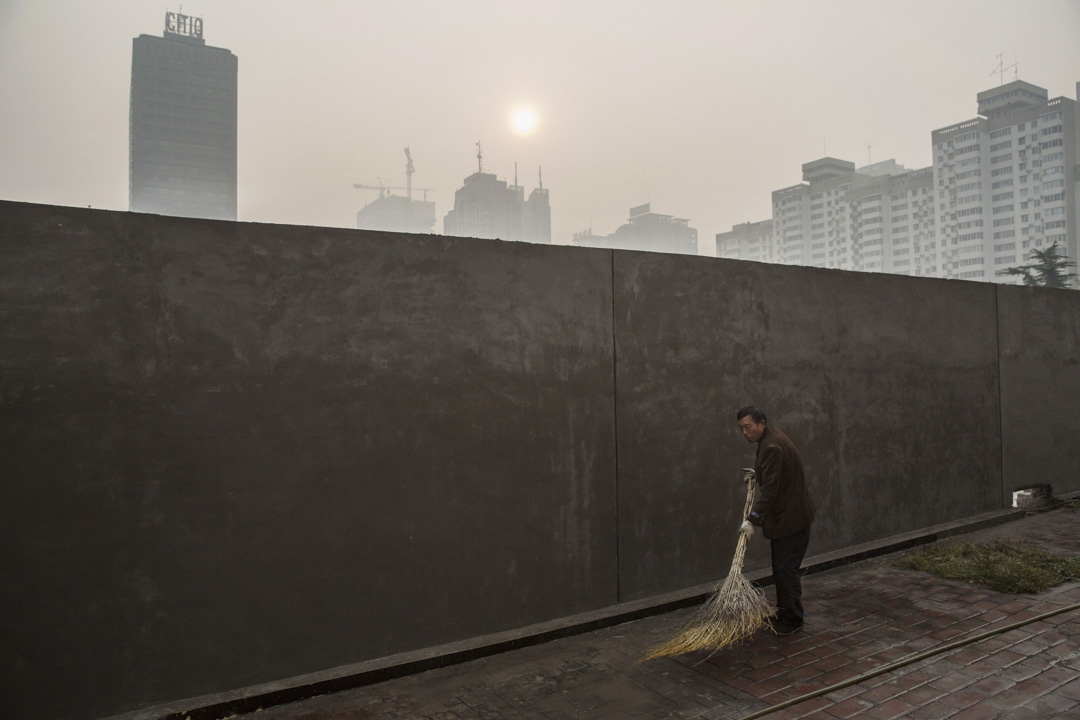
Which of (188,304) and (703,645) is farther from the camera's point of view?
(703,645)

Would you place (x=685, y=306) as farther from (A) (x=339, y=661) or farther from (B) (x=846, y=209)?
(B) (x=846, y=209)

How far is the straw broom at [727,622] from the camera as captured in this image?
4.59 meters

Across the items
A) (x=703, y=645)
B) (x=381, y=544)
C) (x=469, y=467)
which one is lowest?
(x=703, y=645)

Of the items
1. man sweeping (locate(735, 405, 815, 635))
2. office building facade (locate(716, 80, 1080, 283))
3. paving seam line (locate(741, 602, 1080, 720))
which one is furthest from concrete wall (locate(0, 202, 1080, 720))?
office building facade (locate(716, 80, 1080, 283))

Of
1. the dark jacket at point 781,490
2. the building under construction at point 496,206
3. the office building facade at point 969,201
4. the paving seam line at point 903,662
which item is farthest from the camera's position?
the office building facade at point 969,201

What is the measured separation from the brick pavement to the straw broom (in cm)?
9

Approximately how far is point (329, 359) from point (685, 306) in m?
2.98

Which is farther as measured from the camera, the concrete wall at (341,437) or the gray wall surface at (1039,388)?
the gray wall surface at (1039,388)

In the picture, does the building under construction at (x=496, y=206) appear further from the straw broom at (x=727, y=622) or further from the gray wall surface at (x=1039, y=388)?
the straw broom at (x=727, y=622)

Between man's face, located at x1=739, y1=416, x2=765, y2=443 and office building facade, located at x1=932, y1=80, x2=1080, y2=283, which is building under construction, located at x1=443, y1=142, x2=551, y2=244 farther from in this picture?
office building facade, located at x1=932, y1=80, x2=1080, y2=283

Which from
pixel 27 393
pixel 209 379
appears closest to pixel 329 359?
pixel 209 379

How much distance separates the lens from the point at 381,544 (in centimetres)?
438

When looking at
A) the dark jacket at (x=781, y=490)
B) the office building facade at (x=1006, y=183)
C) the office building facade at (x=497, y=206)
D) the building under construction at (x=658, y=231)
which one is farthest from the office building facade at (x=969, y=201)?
the dark jacket at (x=781, y=490)

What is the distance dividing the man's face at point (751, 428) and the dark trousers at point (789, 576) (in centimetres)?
73
